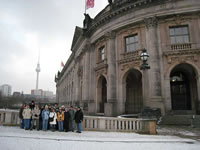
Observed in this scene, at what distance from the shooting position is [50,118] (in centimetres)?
948

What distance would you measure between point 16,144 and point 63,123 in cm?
375

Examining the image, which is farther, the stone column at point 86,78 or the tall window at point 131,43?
the stone column at point 86,78

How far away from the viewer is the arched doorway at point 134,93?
1934 cm

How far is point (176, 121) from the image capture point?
40.4 feet

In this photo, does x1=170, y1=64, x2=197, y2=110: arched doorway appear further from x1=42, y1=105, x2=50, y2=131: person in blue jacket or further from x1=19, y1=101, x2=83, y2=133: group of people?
x1=42, y1=105, x2=50, y2=131: person in blue jacket

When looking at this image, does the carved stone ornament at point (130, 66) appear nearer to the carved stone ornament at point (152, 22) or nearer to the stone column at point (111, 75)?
the stone column at point (111, 75)

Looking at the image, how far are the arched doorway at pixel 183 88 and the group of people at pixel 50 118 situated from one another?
12746 millimetres

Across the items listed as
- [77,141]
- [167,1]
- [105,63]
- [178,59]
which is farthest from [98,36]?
[77,141]

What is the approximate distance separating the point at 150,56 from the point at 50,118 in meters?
11.5

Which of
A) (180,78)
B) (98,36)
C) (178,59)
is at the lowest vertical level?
(180,78)

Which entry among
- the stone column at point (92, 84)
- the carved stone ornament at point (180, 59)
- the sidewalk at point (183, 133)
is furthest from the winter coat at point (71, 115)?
the stone column at point (92, 84)

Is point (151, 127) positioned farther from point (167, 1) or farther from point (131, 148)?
point (167, 1)

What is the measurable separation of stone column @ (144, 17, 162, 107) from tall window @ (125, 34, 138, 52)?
78.6 inches

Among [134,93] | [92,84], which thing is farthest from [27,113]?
[134,93]
